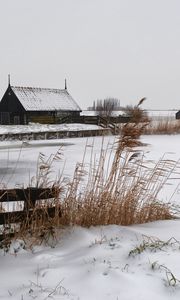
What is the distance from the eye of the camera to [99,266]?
3.20 m

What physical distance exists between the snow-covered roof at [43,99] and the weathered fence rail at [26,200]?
3071 cm

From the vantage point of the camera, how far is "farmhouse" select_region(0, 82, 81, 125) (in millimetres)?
34969

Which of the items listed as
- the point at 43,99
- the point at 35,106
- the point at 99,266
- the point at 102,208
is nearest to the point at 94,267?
the point at 99,266

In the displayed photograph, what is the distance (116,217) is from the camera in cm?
439

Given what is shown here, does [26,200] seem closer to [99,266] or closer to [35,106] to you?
[99,266]

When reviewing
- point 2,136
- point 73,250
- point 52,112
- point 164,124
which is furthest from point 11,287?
point 52,112

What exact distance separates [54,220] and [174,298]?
1760 millimetres

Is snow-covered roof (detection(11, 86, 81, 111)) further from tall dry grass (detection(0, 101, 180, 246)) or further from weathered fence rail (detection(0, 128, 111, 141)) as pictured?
tall dry grass (detection(0, 101, 180, 246))

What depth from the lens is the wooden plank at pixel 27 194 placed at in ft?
13.2

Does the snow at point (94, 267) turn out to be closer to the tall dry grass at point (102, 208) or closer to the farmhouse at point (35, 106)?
the tall dry grass at point (102, 208)

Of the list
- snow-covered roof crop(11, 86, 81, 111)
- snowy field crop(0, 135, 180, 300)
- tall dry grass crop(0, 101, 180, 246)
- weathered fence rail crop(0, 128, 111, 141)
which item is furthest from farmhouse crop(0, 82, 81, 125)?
snowy field crop(0, 135, 180, 300)

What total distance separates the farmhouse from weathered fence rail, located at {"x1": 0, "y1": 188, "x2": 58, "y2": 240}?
3068cm

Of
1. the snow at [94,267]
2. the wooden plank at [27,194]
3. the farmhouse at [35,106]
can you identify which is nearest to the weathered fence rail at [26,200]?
the wooden plank at [27,194]

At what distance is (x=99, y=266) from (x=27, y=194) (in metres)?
1.29
